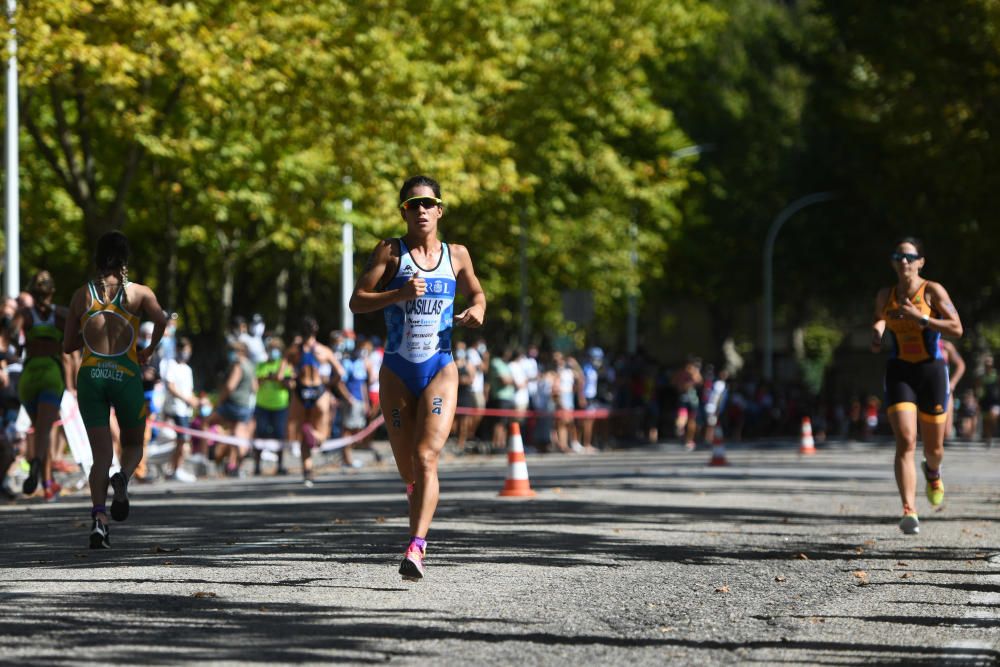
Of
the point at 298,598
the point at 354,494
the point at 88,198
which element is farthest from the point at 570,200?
the point at 298,598

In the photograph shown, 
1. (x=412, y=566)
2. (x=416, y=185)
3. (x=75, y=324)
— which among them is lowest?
(x=412, y=566)

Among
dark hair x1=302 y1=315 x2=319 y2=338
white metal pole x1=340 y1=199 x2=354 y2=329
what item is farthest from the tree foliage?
dark hair x1=302 y1=315 x2=319 y2=338

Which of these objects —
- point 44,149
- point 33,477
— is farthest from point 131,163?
point 33,477

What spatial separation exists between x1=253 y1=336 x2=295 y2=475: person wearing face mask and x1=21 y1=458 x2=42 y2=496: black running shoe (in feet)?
22.0

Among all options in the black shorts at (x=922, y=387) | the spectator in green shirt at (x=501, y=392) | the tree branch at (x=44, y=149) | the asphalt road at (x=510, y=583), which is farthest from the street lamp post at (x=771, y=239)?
the black shorts at (x=922, y=387)

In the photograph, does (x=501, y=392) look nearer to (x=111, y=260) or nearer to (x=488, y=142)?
(x=488, y=142)

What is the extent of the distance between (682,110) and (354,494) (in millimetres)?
40043

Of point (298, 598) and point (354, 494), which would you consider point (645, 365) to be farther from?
point (298, 598)

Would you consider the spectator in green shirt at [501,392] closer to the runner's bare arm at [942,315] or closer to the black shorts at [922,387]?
the black shorts at [922,387]

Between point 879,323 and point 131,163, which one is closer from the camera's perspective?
point 879,323

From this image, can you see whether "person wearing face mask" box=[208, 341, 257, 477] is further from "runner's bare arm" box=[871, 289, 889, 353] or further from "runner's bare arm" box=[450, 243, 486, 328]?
"runner's bare arm" box=[450, 243, 486, 328]

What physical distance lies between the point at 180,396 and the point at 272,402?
114 centimetres

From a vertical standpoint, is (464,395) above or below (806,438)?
above

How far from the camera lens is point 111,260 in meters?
Result: 10.7
